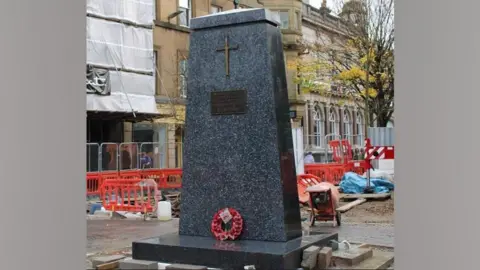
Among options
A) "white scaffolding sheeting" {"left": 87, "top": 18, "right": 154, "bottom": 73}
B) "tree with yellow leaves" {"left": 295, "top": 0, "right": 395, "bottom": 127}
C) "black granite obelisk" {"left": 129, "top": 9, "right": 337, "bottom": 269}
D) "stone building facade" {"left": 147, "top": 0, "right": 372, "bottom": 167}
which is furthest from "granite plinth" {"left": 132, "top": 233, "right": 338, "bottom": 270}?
"white scaffolding sheeting" {"left": 87, "top": 18, "right": 154, "bottom": 73}

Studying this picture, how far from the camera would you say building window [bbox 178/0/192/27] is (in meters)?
3.09

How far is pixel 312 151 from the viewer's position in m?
3.20

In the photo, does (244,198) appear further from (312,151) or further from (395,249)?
(395,249)

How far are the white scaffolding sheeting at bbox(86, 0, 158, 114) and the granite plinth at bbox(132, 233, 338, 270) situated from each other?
2.47ft

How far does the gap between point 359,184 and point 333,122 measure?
0.31 meters


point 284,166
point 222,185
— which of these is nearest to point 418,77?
point 284,166

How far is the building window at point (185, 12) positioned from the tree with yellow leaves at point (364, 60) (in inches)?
24.0

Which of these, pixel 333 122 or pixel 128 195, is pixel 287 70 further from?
pixel 128 195

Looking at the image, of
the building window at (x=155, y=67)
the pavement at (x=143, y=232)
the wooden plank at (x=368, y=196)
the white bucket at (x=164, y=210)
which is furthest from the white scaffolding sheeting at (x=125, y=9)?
the wooden plank at (x=368, y=196)

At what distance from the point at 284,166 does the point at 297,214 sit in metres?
0.28

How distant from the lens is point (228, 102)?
139 inches

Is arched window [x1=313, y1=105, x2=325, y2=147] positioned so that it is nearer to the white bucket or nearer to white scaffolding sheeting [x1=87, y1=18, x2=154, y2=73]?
white scaffolding sheeting [x1=87, y1=18, x2=154, y2=73]

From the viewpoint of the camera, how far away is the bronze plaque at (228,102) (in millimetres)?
3465

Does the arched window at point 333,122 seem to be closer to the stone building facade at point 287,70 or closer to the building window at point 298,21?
the stone building facade at point 287,70
